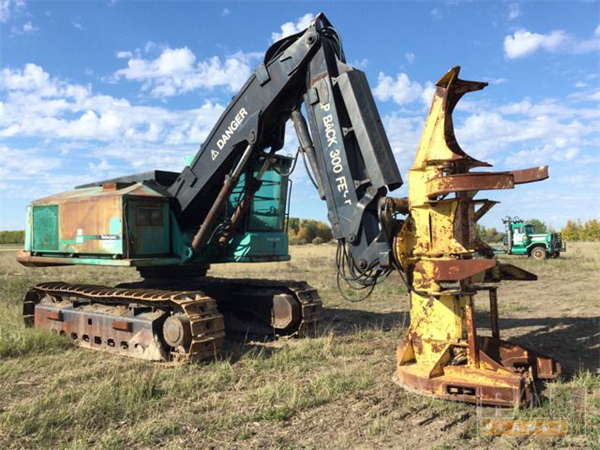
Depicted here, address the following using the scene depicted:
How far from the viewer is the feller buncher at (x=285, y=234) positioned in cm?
528

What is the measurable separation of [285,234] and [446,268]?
424cm

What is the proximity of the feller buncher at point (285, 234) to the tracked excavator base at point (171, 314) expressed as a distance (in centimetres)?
3

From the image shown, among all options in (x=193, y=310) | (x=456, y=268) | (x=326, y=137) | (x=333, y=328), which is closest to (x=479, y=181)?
(x=456, y=268)

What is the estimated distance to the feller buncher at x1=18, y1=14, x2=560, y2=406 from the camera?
17.3 ft

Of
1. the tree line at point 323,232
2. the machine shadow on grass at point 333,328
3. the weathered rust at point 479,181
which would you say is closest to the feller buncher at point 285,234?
the weathered rust at point 479,181

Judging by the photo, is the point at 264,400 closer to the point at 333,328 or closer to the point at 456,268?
the point at 456,268

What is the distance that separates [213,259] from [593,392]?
5603 millimetres

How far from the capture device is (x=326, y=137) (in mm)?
6219

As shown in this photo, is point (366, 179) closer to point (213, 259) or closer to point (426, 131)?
point (426, 131)

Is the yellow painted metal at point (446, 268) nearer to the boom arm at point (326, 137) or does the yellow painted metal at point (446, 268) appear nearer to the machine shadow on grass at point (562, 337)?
the boom arm at point (326, 137)

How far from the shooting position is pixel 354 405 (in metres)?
4.99

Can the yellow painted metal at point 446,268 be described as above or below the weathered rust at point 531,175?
below

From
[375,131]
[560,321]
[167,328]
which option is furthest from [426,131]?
[560,321]

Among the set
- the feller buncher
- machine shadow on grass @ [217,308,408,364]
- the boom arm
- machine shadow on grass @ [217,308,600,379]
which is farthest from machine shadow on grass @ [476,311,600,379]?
the boom arm
